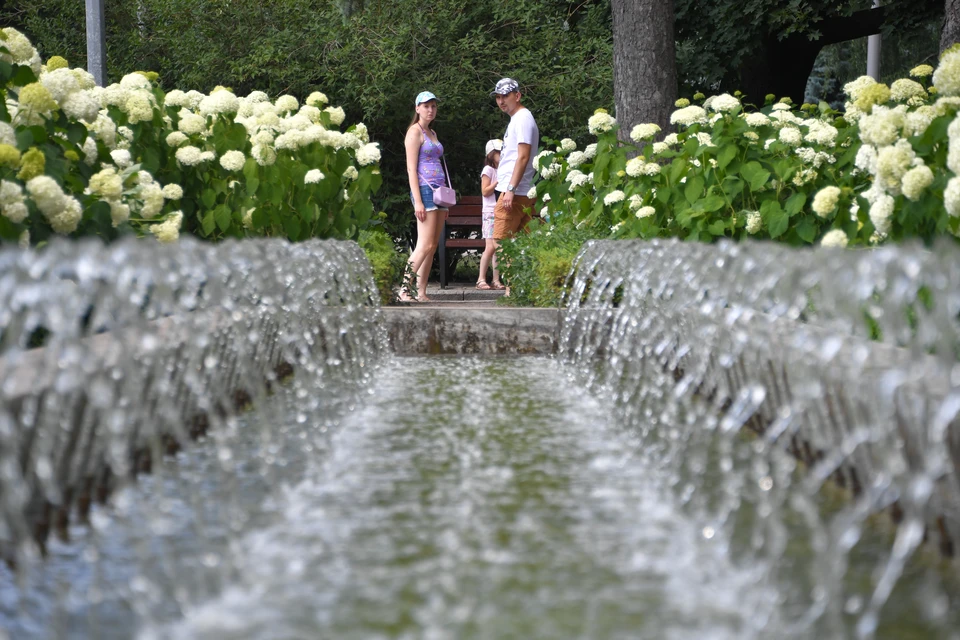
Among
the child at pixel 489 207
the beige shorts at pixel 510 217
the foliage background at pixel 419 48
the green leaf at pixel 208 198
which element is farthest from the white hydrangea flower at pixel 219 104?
the foliage background at pixel 419 48

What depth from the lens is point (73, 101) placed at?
473 centimetres

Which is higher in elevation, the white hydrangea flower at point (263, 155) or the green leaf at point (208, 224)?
the white hydrangea flower at point (263, 155)

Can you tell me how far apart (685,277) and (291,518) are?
203 centimetres

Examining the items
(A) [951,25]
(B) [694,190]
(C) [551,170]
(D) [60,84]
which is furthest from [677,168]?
(A) [951,25]

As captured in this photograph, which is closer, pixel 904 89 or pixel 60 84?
pixel 60 84

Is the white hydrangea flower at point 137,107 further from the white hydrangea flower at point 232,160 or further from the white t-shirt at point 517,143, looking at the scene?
the white t-shirt at point 517,143

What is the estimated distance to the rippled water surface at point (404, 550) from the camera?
2.29 m

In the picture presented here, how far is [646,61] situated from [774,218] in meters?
3.78

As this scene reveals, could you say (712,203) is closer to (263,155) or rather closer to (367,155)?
(367,155)

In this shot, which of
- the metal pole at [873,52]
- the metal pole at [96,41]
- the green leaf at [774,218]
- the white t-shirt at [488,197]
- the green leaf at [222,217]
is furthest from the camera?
the metal pole at [873,52]

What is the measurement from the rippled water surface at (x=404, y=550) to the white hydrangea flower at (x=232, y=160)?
8.72ft

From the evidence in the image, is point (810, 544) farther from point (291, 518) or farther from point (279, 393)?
point (279, 393)

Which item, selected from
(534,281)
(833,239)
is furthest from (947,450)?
(534,281)

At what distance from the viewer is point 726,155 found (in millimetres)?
6426
